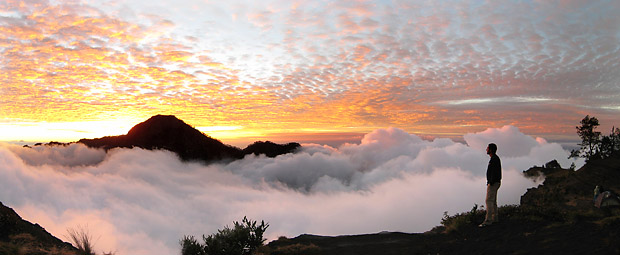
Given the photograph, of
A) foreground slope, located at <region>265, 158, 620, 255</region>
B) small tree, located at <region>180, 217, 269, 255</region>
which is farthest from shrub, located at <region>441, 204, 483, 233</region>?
small tree, located at <region>180, 217, 269, 255</region>

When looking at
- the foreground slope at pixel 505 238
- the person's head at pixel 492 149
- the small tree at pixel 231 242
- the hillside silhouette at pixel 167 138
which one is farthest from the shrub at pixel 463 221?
the hillside silhouette at pixel 167 138

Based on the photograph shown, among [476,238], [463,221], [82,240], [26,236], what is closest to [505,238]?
[476,238]

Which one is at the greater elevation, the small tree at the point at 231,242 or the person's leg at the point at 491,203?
the person's leg at the point at 491,203

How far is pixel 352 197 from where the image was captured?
561 feet

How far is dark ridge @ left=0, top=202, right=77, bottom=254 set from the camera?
40.3ft

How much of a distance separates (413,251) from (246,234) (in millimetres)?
5887

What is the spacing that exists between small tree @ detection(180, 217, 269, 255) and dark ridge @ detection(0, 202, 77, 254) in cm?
521

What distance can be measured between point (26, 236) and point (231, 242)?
927cm

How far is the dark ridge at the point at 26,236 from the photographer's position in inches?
484

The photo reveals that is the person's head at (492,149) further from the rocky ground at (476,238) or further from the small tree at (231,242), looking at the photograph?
the small tree at (231,242)

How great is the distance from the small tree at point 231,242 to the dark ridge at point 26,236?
5.21 m

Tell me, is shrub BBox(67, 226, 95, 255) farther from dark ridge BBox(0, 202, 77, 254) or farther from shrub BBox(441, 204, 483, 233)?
shrub BBox(441, 204, 483, 233)

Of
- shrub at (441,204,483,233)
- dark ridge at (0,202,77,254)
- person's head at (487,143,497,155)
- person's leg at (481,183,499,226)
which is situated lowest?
dark ridge at (0,202,77,254)

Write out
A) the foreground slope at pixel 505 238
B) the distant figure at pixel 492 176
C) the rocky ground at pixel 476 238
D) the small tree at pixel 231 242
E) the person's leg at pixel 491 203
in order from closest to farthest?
the foreground slope at pixel 505 238 < the rocky ground at pixel 476 238 < the distant figure at pixel 492 176 < the person's leg at pixel 491 203 < the small tree at pixel 231 242
